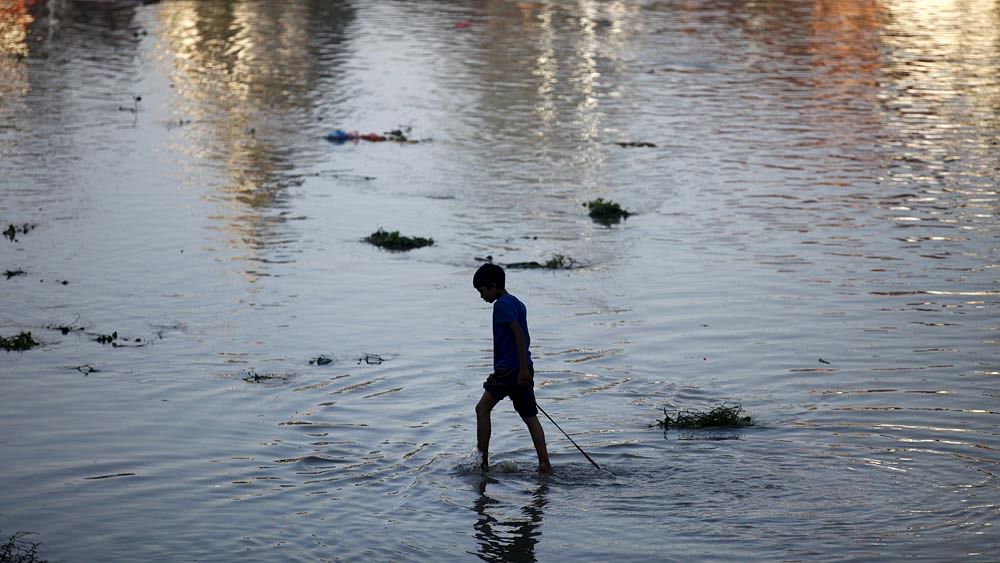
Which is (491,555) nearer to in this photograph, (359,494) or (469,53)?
(359,494)

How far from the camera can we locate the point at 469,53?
129 ft

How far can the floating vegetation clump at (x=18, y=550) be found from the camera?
872cm

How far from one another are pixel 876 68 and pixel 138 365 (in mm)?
27167

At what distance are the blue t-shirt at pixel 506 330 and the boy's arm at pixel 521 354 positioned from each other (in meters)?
0.03

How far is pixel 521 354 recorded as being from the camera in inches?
407

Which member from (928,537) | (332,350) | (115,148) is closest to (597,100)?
(115,148)

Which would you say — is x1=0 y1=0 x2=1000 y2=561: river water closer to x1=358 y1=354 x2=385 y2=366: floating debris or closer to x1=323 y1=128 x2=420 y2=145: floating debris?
x1=358 y1=354 x2=385 y2=366: floating debris

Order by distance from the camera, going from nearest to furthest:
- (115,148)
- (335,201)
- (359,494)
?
(359,494)
(335,201)
(115,148)

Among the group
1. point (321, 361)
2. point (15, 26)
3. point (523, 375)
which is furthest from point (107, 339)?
point (15, 26)

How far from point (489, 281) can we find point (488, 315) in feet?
16.7

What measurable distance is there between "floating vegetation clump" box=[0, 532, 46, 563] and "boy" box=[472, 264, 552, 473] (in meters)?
3.40

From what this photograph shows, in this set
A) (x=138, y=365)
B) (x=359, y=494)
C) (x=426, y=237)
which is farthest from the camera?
(x=426, y=237)

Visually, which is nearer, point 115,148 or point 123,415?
point 123,415

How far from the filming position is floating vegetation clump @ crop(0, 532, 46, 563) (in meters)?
8.72
